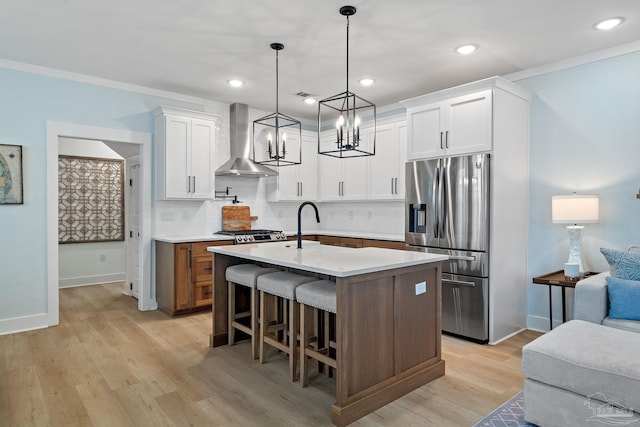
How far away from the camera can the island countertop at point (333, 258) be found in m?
2.32

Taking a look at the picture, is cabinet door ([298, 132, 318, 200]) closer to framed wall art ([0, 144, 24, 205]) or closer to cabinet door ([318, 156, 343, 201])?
cabinet door ([318, 156, 343, 201])

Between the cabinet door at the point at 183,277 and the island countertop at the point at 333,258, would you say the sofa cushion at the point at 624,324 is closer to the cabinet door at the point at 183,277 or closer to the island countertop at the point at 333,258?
the island countertop at the point at 333,258

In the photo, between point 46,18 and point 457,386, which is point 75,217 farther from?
point 457,386

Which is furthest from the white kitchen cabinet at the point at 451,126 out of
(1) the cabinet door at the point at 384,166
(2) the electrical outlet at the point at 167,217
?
(2) the electrical outlet at the point at 167,217

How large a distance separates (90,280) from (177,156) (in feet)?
10.1

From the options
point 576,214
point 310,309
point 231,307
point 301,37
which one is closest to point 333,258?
point 310,309

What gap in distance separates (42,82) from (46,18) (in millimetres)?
1313

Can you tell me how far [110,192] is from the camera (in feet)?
21.0

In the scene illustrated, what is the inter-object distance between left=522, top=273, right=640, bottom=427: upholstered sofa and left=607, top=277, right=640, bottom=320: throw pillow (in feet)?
1.32

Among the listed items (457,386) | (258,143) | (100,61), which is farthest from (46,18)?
(457,386)

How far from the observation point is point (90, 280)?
624cm

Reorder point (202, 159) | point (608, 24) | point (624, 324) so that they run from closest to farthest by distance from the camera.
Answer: point (624, 324) → point (608, 24) → point (202, 159)

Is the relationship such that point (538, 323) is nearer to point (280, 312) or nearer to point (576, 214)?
point (576, 214)

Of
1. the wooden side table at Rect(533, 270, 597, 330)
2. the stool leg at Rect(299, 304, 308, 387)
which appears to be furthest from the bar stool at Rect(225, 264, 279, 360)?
the wooden side table at Rect(533, 270, 597, 330)
